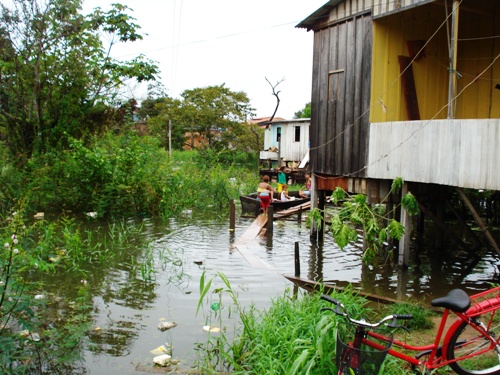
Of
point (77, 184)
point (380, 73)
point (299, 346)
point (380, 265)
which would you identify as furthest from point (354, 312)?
point (77, 184)

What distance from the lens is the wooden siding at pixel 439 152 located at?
8.33 m

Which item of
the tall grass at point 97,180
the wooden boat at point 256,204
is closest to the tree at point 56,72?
the tall grass at point 97,180

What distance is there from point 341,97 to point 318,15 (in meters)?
2.28

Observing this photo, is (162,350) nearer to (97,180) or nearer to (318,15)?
(318,15)

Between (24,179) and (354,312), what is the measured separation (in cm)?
1474

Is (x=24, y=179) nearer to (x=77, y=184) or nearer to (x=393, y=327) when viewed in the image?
(x=77, y=184)

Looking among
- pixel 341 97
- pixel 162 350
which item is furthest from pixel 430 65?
pixel 162 350

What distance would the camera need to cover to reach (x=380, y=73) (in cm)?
1130

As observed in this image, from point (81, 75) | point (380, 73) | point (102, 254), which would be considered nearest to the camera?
point (380, 73)

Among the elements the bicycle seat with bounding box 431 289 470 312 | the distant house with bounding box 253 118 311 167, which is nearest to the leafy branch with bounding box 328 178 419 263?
the bicycle seat with bounding box 431 289 470 312

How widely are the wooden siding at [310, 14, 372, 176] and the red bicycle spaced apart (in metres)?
6.67

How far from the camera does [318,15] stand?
41.8 ft

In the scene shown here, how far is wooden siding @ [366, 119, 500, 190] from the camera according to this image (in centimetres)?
833

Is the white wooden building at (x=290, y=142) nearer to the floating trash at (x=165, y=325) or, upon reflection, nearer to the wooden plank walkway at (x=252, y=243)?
the wooden plank walkway at (x=252, y=243)
